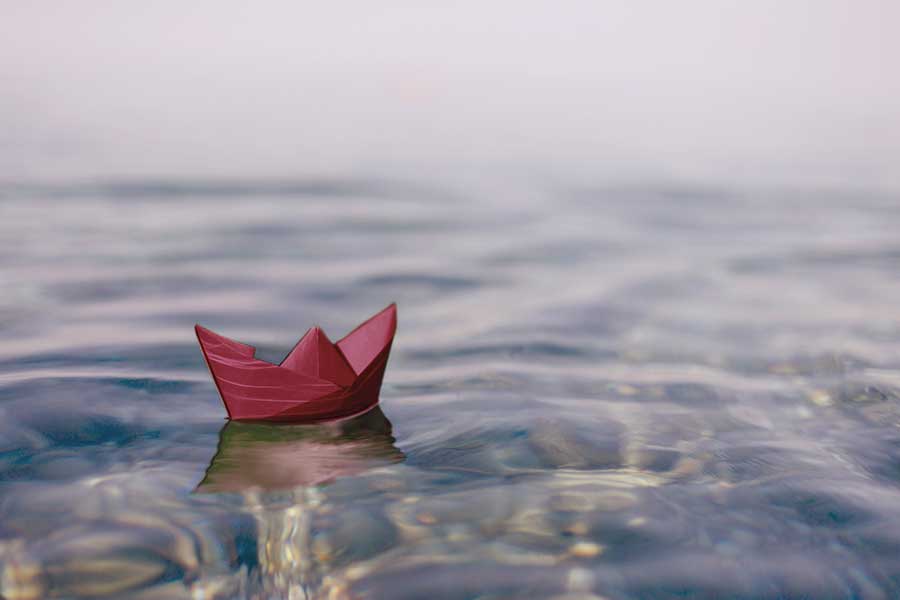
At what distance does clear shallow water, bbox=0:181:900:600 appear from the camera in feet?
5.14

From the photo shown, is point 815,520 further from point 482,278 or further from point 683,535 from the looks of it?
point 482,278

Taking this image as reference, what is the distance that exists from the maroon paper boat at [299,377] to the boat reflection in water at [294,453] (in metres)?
0.05

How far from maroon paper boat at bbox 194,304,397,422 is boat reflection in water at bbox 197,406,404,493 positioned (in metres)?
0.05

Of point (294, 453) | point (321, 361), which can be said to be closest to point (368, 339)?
point (321, 361)

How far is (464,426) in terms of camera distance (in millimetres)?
2092

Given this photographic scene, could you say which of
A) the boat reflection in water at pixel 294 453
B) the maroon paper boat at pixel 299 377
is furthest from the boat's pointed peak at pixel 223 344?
the boat reflection in water at pixel 294 453

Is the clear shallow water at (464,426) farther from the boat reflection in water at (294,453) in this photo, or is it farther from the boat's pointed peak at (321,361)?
the boat's pointed peak at (321,361)

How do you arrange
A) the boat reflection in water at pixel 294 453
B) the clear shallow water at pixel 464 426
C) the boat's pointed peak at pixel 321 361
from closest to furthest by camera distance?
the clear shallow water at pixel 464 426 → the boat reflection in water at pixel 294 453 → the boat's pointed peak at pixel 321 361

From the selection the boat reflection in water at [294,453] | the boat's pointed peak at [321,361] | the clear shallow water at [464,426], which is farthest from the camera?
the boat's pointed peak at [321,361]

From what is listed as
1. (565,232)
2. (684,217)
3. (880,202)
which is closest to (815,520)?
(565,232)

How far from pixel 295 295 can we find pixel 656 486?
172 cm

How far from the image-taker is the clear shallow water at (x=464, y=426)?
157 centimetres

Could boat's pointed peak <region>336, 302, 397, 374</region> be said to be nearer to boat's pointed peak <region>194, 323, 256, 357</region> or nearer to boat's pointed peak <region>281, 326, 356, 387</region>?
boat's pointed peak <region>281, 326, 356, 387</region>

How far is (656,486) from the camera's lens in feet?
6.05
